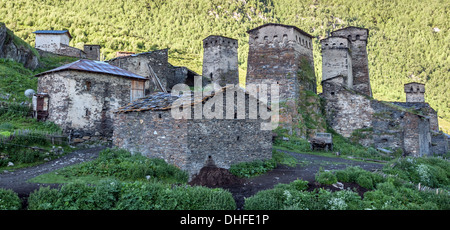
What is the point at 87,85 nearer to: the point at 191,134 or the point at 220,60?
the point at 191,134

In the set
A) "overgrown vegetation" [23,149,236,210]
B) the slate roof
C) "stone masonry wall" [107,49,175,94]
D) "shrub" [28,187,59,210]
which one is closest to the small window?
the slate roof

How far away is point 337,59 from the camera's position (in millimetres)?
29531

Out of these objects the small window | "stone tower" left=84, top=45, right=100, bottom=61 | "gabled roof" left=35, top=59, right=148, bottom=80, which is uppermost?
"stone tower" left=84, top=45, right=100, bottom=61

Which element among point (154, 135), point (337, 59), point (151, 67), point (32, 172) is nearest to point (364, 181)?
point (154, 135)

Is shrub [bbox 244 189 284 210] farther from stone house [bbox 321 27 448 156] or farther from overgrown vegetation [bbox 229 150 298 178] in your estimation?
stone house [bbox 321 27 448 156]

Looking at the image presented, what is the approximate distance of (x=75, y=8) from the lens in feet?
259

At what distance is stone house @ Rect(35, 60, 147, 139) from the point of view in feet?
53.3

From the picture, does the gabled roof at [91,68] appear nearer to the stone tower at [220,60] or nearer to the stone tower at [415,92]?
the stone tower at [220,60]

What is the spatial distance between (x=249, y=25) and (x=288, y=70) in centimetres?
7131

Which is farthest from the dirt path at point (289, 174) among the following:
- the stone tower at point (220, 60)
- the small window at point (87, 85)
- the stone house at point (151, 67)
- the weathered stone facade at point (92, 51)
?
the weathered stone facade at point (92, 51)

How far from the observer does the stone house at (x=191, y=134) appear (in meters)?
11.7

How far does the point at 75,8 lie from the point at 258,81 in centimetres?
7043

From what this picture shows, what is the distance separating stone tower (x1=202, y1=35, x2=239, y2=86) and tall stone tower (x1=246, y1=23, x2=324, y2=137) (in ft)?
32.1
